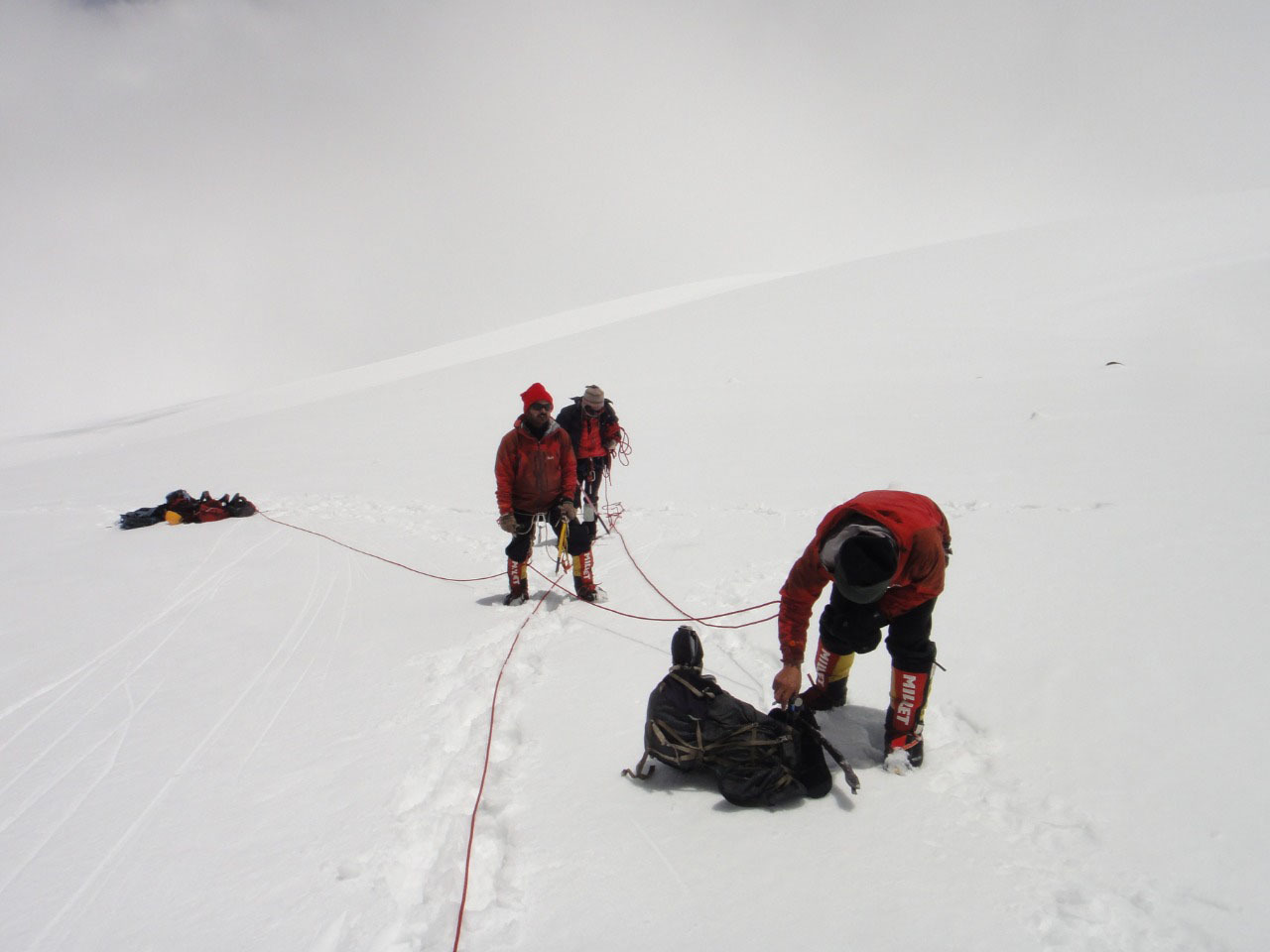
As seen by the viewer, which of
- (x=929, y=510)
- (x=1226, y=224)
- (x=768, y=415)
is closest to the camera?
(x=929, y=510)

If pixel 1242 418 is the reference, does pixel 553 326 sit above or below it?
above

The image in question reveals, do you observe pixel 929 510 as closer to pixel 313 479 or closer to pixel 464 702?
pixel 464 702

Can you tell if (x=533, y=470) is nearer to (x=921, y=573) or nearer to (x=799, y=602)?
(x=799, y=602)

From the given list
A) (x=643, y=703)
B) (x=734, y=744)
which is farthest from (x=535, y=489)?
(x=734, y=744)

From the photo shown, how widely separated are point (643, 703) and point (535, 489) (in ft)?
7.72

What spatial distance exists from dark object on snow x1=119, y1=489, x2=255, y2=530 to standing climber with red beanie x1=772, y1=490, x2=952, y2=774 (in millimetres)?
9423

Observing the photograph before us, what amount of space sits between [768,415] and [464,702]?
349 inches

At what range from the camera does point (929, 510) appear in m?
2.81

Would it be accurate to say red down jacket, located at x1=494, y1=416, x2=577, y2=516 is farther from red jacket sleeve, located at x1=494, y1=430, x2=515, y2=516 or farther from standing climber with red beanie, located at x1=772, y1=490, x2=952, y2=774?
standing climber with red beanie, located at x1=772, y1=490, x2=952, y2=774

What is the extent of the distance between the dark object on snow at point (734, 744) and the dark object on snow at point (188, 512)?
29.1 feet

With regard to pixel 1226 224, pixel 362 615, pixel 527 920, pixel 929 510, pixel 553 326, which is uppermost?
pixel 553 326

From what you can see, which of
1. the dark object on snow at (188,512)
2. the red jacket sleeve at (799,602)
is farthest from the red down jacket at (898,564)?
the dark object on snow at (188,512)

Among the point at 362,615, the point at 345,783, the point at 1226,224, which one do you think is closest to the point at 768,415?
the point at 362,615

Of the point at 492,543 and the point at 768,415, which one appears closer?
the point at 492,543
